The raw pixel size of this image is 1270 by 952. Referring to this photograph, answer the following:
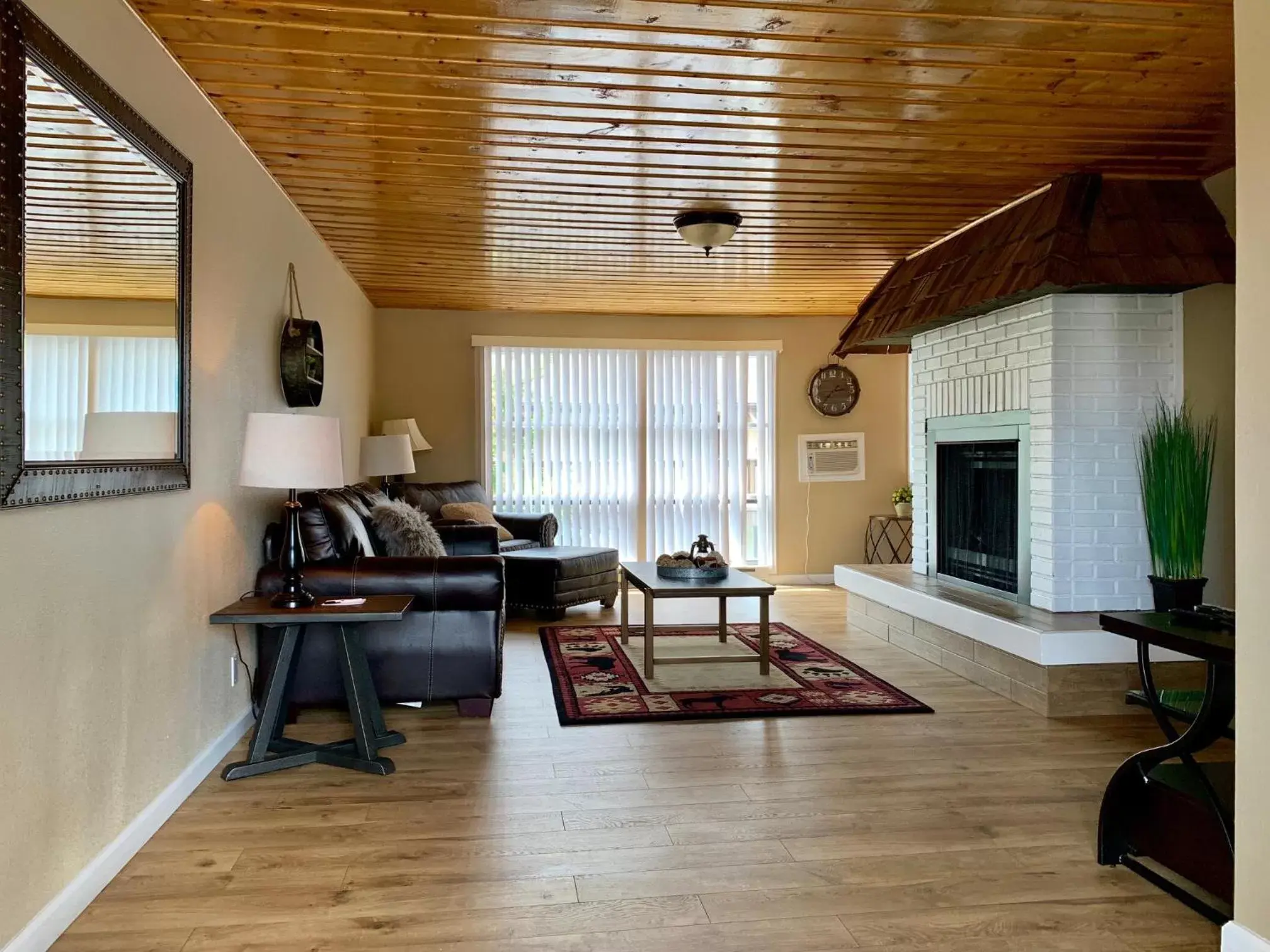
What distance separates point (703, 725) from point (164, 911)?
217cm

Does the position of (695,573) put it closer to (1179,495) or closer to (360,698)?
(360,698)

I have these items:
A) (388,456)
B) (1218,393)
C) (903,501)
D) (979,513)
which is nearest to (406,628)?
(388,456)

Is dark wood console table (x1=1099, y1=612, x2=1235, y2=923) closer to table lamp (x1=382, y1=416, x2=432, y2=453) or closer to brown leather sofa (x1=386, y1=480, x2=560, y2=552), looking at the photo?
brown leather sofa (x1=386, y1=480, x2=560, y2=552)

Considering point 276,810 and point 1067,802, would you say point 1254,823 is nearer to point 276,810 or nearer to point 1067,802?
point 1067,802

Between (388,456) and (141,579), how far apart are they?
3.71 metres

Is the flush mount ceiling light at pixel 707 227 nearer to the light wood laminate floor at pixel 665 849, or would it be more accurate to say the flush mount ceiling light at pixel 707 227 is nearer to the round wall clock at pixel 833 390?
the light wood laminate floor at pixel 665 849

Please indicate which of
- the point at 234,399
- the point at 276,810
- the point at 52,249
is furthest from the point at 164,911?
the point at 234,399

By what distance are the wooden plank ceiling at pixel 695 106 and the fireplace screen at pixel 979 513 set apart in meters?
1.28

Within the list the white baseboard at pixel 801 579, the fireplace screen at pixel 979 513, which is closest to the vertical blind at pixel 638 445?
the white baseboard at pixel 801 579

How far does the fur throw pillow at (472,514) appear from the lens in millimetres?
6727

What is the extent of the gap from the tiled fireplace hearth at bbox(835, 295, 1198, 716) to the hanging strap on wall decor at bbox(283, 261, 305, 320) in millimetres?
3557

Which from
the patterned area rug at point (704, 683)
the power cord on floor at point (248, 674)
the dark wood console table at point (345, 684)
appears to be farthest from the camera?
the patterned area rug at point (704, 683)

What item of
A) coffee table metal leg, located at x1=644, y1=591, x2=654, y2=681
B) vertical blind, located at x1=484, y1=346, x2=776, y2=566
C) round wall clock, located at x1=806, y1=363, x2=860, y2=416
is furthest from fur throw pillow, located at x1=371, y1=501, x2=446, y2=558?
round wall clock, located at x1=806, y1=363, x2=860, y2=416

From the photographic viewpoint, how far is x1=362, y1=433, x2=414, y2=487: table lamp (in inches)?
250
